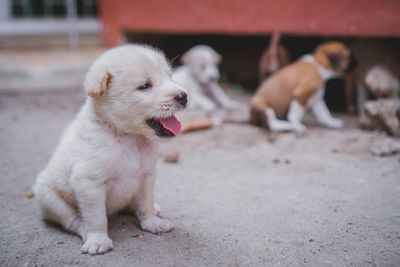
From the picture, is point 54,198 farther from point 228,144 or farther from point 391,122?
point 391,122

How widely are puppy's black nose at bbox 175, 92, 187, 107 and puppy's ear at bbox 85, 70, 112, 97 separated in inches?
19.0

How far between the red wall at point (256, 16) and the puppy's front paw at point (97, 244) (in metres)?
4.70

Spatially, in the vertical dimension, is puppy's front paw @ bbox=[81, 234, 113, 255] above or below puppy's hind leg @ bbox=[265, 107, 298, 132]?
above

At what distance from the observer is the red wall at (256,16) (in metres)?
5.48

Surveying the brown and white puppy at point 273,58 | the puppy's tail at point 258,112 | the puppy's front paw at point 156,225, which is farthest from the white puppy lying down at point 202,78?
the puppy's front paw at point 156,225

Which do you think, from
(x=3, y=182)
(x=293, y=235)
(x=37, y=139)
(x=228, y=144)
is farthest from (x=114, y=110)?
(x=37, y=139)

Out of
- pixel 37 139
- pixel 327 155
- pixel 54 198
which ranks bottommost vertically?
pixel 37 139

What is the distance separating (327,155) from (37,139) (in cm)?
401

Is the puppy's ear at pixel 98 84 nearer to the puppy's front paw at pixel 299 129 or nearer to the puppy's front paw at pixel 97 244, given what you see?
the puppy's front paw at pixel 97 244

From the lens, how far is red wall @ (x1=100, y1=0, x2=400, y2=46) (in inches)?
216

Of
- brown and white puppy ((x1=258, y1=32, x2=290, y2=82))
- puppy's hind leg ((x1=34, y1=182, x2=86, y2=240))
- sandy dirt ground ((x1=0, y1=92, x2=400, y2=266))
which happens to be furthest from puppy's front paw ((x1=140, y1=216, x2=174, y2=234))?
brown and white puppy ((x1=258, y1=32, x2=290, y2=82))

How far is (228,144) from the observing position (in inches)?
209

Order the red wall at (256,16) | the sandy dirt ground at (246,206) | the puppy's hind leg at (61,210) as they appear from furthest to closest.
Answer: the red wall at (256,16)
the puppy's hind leg at (61,210)
the sandy dirt ground at (246,206)

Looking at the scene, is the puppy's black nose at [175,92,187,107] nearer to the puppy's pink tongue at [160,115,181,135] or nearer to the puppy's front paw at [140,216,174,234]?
the puppy's pink tongue at [160,115,181,135]
